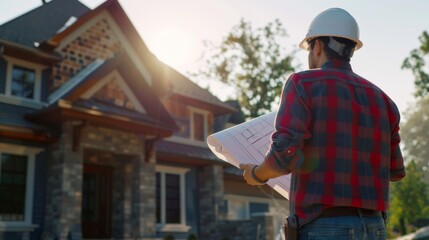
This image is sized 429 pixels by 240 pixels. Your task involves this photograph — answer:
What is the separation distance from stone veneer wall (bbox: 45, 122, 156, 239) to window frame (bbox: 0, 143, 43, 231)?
413mm

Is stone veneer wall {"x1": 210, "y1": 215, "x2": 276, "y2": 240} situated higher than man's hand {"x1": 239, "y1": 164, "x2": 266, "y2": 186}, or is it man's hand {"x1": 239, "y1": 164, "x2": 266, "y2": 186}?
man's hand {"x1": 239, "y1": 164, "x2": 266, "y2": 186}

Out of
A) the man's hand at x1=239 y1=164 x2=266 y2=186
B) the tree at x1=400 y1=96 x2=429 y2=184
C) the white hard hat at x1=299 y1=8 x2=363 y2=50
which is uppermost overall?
the tree at x1=400 y1=96 x2=429 y2=184

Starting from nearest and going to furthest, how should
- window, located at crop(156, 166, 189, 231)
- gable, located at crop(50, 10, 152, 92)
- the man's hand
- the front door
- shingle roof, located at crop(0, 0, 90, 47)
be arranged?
the man's hand → shingle roof, located at crop(0, 0, 90, 47) → the front door → gable, located at crop(50, 10, 152, 92) → window, located at crop(156, 166, 189, 231)

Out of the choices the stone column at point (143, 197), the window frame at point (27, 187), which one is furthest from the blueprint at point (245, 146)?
the stone column at point (143, 197)

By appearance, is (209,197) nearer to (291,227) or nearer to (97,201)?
(97,201)

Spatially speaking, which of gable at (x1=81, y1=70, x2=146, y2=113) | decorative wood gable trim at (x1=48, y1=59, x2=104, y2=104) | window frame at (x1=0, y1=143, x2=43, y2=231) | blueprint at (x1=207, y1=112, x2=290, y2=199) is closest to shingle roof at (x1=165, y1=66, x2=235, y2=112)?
gable at (x1=81, y1=70, x2=146, y2=113)

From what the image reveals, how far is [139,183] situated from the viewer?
45.0 feet

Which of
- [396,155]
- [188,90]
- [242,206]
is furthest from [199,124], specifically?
[396,155]

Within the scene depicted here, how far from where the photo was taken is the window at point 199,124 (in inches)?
716

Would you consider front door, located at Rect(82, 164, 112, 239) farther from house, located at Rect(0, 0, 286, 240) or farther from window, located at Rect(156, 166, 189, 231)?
window, located at Rect(156, 166, 189, 231)

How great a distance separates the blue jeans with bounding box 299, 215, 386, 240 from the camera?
6.70 ft

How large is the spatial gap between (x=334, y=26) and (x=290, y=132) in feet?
1.96

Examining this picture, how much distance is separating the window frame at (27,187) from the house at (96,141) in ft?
0.08

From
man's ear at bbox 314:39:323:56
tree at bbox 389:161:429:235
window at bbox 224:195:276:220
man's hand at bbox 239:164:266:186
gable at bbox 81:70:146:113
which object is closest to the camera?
man's hand at bbox 239:164:266:186
